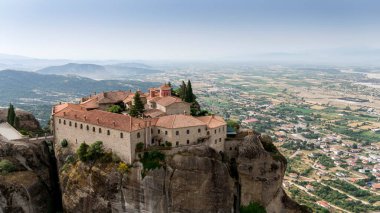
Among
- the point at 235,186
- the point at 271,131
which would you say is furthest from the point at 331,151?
the point at 235,186

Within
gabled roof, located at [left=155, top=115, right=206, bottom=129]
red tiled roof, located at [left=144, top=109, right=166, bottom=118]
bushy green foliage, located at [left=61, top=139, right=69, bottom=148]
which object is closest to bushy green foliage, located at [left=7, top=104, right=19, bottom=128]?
Result: bushy green foliage, located at [left=61, top=139, right=69, bottom=148]

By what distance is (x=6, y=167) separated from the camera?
53688 mm

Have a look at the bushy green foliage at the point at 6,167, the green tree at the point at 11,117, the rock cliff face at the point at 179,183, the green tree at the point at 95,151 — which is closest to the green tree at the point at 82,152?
the green tree at the point at 95,151

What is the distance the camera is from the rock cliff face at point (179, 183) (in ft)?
159

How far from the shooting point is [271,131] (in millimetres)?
190375

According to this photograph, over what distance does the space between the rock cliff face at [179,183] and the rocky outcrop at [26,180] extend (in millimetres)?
4598

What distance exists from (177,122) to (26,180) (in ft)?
82.9

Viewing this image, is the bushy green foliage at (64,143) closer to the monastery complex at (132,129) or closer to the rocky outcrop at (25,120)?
the monastery complex at (132,129)

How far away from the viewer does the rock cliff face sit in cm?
4834

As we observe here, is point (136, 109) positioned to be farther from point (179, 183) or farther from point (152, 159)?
point (179, 183)

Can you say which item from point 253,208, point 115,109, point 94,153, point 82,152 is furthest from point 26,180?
point 253,208

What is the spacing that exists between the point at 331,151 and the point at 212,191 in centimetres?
12172

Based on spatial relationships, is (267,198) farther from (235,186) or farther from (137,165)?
(137,165)

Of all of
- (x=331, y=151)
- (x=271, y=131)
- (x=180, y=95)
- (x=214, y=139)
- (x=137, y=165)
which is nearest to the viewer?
(x=137, y=165)
